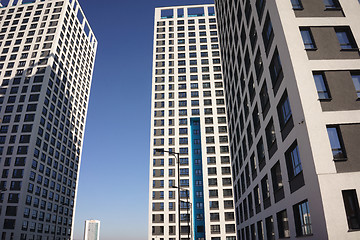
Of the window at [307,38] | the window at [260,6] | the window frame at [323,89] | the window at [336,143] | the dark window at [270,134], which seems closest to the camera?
the window at [336,143]

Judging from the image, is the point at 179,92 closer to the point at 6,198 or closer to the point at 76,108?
the point at 76,108

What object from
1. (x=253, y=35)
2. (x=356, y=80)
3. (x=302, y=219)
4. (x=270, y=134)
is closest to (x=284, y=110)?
(x=270, y=134)

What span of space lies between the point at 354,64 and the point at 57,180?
256 ft

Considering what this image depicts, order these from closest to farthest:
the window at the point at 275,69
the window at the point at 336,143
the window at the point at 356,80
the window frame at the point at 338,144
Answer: the window frame at the point at 338,144 → the window at the point at 336,143 → the window at the point at 356,80 → the window at the point at 275,69

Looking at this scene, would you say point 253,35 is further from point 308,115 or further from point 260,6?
point 308,115

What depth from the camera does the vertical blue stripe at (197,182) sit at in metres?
64.2

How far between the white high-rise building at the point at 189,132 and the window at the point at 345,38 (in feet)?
142

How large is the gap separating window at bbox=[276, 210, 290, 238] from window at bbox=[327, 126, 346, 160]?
22.4 feet

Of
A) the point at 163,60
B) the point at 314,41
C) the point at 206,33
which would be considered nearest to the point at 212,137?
the point at 163,60

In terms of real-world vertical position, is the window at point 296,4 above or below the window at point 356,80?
above

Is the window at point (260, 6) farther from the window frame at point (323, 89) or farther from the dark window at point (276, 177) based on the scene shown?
the dark window at point (276, 177)

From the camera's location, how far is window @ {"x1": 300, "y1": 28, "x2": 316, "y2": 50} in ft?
55.4

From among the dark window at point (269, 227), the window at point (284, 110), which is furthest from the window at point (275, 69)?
the dark window at point (269, 227)

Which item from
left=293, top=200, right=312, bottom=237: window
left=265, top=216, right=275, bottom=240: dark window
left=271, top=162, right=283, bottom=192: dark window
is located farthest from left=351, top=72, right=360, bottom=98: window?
left=265, top=216, right=275, bottom=240: dark window
